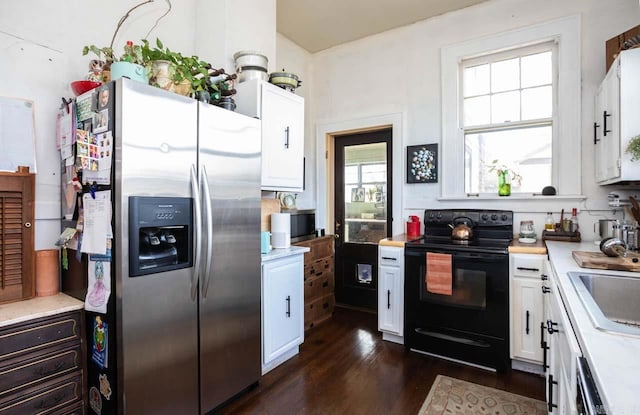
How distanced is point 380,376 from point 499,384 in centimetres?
82

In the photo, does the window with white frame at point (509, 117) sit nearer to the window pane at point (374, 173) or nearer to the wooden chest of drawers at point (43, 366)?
the window pane at point (374, 173)

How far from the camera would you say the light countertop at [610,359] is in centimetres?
61

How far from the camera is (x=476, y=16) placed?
318cm

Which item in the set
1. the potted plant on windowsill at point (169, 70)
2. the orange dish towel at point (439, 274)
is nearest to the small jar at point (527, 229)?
the orange dish towel at point (439, 274)

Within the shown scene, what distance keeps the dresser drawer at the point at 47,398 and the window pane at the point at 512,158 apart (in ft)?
11.0

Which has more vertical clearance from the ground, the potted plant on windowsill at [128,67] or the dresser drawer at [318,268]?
the potted plant on windowsill at [128,67]

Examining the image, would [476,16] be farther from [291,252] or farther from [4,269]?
[4,269]

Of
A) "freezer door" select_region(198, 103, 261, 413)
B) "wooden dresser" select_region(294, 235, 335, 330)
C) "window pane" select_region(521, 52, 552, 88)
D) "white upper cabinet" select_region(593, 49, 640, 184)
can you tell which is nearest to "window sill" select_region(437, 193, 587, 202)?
"white upper cabinet" select_region(593, 49, 640, 184)

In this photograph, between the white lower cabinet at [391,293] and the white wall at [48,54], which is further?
the white lower cabinet at [391,293]

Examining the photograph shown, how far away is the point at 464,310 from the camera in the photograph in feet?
8.23

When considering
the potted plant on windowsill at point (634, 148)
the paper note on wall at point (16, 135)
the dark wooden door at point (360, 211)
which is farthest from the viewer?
the dark wooden door at point (360, 211)

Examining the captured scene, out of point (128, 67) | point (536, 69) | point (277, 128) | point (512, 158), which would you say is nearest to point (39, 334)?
point (128, 67)

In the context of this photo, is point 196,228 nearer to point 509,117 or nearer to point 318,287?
point 318,287

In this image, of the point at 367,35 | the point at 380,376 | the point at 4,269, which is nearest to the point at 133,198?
the point at 4,269
